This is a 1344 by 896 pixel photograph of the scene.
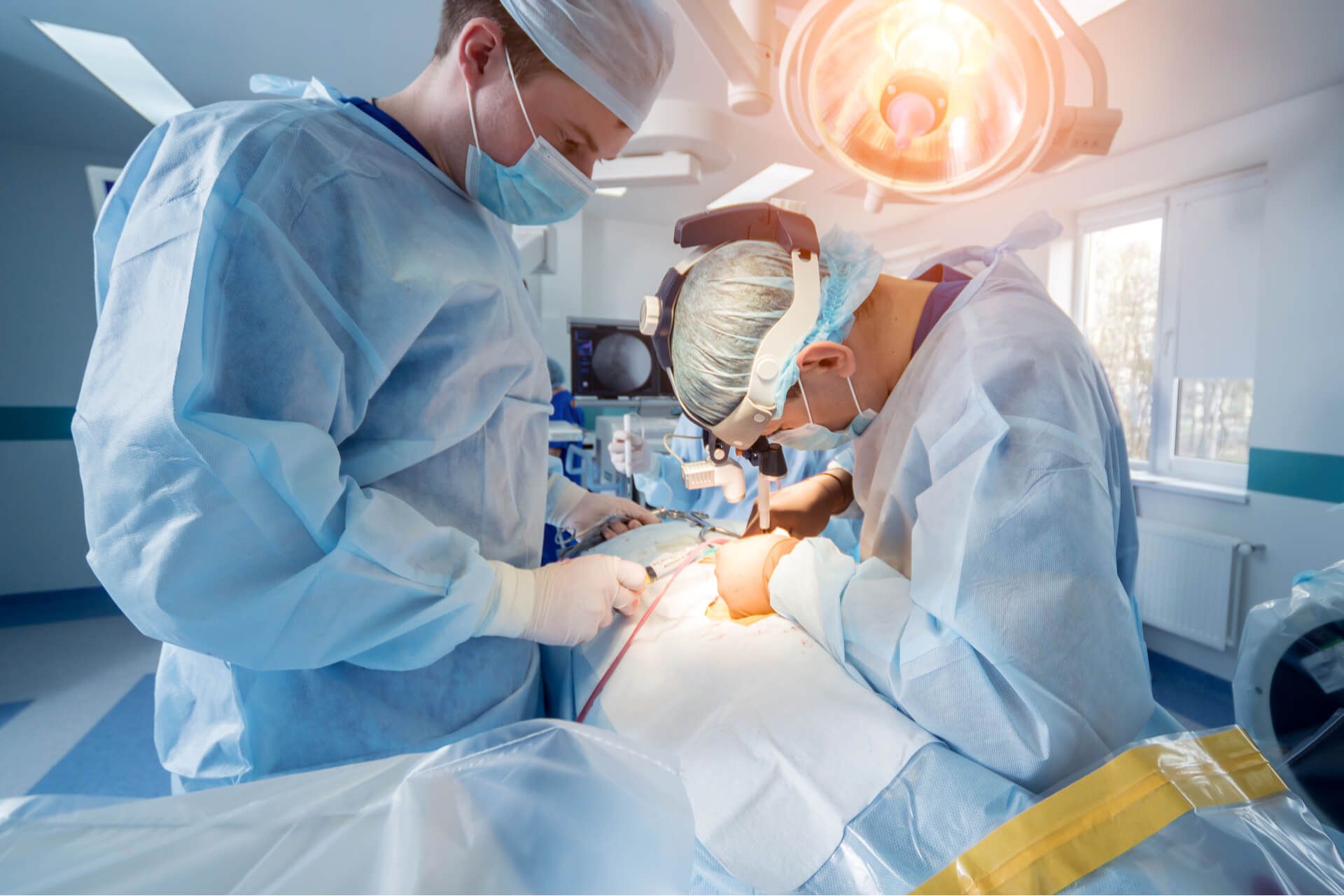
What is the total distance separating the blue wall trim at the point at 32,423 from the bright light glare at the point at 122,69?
6.32ft

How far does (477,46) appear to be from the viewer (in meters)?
0.85

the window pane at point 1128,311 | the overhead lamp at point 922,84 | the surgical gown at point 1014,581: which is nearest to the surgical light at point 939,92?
the overhead lamp at point 922,84

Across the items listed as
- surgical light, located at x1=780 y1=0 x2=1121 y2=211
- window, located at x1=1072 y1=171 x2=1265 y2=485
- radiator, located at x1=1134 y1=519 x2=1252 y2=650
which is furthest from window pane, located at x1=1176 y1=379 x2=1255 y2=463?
surgical light, located at x1=780 y1=0 x2=1121 y2=211

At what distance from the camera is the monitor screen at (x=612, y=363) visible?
11.9ft

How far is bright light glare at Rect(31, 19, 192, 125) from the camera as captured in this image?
2326mm

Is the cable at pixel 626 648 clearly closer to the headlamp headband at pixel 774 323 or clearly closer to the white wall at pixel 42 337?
the headlamp headband at pixel 774 323

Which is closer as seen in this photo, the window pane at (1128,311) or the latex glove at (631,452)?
the latex glove at (631,452)

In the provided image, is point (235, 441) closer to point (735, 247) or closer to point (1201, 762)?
point (735, 247)

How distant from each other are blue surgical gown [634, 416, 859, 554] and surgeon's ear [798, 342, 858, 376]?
43.4 inches

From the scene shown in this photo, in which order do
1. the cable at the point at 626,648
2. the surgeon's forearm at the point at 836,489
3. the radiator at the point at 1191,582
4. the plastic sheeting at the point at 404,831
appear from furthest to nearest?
the radiator at the point at 1191,582
the surgeon's forearm at the point at 836,489
the cable at the point at 626,648
the plastic sheeting at the point at 404,831

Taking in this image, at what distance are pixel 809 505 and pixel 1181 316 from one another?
111 inches

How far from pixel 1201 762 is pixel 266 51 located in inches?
133

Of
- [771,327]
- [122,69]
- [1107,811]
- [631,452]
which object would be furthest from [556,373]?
[1107,811]

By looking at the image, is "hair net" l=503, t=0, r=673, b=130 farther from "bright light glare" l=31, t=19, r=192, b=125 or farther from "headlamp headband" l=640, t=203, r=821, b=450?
"bright light glare" l=31, t=19, r=192, b=125
